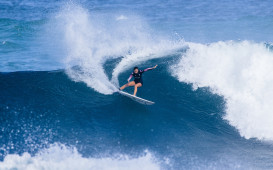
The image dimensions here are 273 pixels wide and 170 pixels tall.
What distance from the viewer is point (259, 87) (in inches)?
491

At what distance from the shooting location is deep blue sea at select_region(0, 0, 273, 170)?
909cm

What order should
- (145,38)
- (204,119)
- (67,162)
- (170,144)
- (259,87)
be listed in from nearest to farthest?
(67,162), (170,144), (204,119), (259,87), (145,38)

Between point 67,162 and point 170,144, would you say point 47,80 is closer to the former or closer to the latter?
point 67,162

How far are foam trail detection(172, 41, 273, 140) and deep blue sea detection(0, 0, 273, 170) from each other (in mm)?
43

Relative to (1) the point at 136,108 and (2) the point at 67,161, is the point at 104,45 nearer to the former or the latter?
(1) the point at 136,108

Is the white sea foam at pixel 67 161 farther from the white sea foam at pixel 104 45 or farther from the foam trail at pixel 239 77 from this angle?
the foam trail at pixel 239 77

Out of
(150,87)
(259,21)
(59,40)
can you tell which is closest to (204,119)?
(150,87)

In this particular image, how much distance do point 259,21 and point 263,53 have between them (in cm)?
1895

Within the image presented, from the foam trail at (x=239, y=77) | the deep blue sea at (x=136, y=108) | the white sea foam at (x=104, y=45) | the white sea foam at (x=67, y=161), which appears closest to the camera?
the white sea foam at (x=67, y=161)

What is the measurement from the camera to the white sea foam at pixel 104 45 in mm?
14195

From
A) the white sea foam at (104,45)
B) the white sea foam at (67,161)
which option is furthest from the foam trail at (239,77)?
the white sea foam at (67,161)

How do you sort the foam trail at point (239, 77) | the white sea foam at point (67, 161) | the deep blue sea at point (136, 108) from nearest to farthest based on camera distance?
the white sea foam at point (67, 161), the deep blue sea at point (136, 108), the foam trail at point (239, 77)

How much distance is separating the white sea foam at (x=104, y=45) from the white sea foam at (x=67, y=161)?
409 centimetres

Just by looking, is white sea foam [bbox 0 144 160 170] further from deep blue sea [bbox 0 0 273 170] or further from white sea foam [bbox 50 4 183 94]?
white sea foam [bbox 50 4 183 94]
